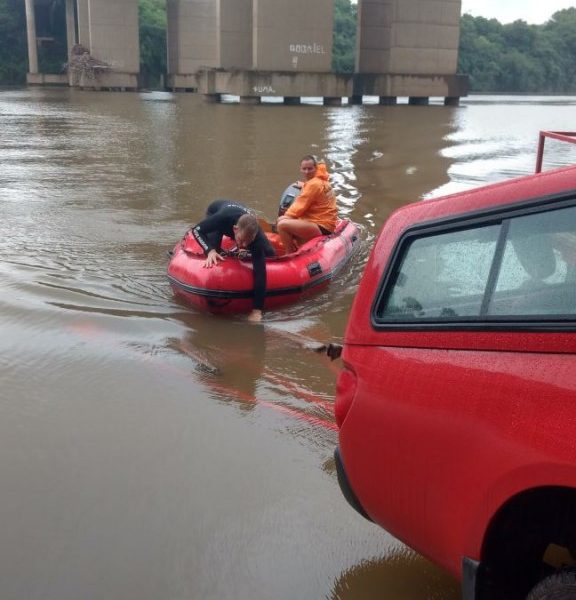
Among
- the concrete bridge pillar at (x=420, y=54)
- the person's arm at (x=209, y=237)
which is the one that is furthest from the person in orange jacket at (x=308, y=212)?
the concrete bridge pillar at (x=420, y=54)

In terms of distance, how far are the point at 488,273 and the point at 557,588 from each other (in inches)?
37.6

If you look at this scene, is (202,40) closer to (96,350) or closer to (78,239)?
(78,239)

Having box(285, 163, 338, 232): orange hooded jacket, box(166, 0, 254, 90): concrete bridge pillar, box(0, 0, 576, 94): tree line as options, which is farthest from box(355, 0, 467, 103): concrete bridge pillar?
box(285, 163, 338, 232): orange hooded jacket

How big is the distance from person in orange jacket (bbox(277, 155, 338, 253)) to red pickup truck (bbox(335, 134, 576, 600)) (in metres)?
6.16

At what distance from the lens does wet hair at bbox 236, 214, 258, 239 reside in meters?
7.33

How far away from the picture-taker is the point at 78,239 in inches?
468

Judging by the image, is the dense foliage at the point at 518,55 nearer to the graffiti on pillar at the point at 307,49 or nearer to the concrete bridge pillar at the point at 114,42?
the concrete bridge pillar at the point at 114,42

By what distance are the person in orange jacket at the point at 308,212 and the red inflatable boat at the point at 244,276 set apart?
0.58 feet

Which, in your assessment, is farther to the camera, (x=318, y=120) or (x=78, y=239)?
(x=318, y=120)

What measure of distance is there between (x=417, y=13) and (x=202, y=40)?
31.8 metres

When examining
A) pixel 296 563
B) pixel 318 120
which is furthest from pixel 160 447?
pixel 318 120

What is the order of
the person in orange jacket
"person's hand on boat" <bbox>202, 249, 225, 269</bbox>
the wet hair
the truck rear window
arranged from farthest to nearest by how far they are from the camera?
1. the person in orange jacket
2. "person's hand on boat" <bbox>202, 249, 225, 269</bbox>
3. the wet hair
4. the truck rear window

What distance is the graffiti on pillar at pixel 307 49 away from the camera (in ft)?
163

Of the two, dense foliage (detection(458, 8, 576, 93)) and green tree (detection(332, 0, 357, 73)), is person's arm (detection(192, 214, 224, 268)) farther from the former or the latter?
dense foliage (detection(458, 8, 576, 93))
